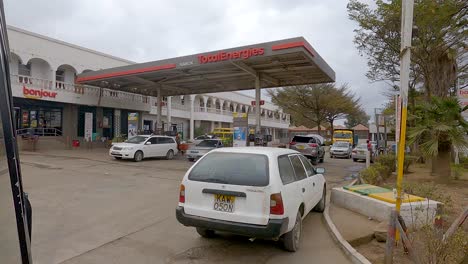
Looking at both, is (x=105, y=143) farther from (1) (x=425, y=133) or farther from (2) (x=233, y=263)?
(2) (x=233, y=263)

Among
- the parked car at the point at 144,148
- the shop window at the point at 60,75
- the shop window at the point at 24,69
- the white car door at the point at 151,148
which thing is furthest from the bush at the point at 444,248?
the shop window at the point at 60,75

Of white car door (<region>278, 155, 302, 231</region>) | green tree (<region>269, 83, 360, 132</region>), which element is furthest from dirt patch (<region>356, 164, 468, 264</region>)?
green tree (<region>269, 83, 360, 132</region>)

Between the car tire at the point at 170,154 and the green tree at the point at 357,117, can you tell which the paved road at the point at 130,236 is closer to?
the car tire at the point at 170,154

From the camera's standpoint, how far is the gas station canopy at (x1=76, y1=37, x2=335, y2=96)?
17.4 m

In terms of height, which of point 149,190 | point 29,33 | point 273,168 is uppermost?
point 29,33

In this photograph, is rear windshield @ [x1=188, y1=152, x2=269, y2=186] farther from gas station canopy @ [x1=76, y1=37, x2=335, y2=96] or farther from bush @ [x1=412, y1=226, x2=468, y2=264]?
gas station canopy @ [x1=76, y1=37, x2=335, y2=96]

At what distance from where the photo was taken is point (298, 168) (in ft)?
20.4

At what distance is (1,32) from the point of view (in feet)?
6.19

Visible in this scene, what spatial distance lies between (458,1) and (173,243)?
11.4 meters

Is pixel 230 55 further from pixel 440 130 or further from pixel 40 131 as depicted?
pixel 40 131

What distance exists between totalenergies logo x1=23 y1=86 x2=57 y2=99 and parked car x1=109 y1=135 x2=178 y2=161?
8.67 meters

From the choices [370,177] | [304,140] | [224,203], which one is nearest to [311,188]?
[224,203]

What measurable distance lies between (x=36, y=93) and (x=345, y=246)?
24451mm

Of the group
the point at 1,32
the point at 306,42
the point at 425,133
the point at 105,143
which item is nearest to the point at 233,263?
the point at 1,32
